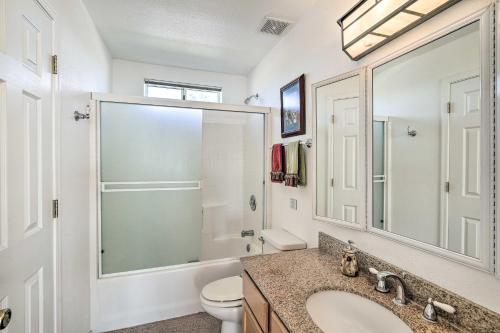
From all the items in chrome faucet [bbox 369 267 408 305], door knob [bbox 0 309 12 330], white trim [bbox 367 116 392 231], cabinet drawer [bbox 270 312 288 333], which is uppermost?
white trim [bbox 367 116 392 231]

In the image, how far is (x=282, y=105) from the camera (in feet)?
7.26

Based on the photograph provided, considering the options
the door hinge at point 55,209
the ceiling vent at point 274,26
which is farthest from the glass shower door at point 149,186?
the ceiling vent at point 274,26

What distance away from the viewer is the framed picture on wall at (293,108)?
1.88m

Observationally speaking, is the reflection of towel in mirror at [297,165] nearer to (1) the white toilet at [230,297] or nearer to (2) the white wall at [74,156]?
(1) the white toilet at [230,297]

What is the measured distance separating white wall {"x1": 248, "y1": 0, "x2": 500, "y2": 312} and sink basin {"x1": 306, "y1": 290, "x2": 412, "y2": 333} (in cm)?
24

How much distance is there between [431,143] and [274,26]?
167 cm

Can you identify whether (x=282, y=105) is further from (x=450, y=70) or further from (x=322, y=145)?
(x=450, y=70)

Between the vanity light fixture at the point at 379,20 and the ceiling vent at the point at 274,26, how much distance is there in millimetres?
811

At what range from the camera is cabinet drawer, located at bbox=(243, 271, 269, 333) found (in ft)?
3.49

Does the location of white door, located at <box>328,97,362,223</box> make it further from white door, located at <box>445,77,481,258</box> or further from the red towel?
the red towel

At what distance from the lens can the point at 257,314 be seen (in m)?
1.17

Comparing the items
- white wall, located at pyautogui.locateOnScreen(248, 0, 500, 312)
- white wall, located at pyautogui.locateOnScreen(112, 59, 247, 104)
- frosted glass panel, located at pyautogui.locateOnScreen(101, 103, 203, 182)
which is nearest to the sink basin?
white wall, located at pyautogui.locateOnScreen(248, 0, 500, 312)

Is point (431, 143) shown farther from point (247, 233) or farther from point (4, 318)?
point (247, 233)

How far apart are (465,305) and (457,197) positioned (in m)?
0.37
